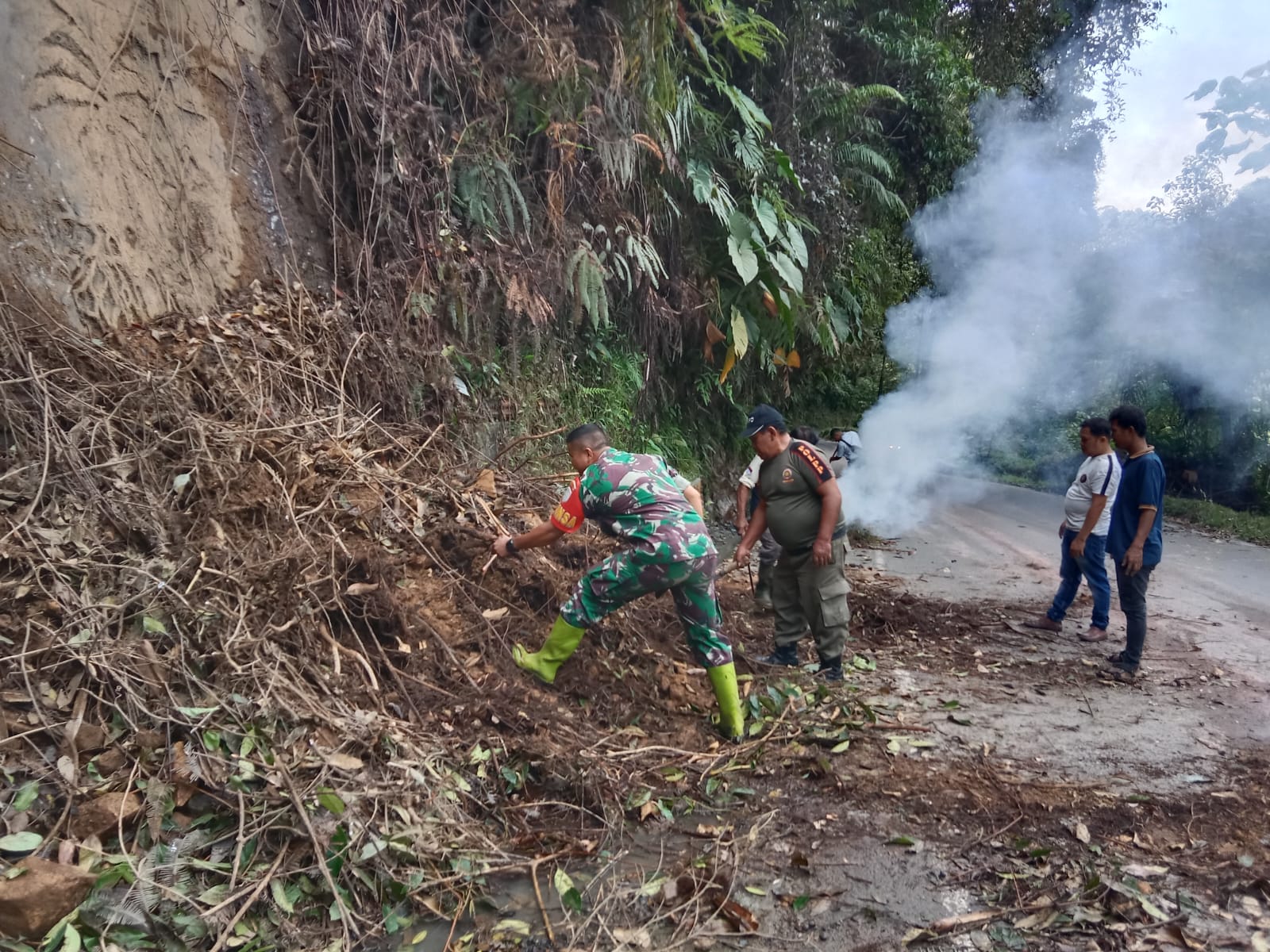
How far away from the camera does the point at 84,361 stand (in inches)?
165

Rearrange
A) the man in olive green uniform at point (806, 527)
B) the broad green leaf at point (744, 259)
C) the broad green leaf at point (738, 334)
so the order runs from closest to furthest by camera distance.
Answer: the man in olive green uniform at point (806, 527) → the broad green leaf at point (744, 259) → the broad green leaf at point (738, 334)

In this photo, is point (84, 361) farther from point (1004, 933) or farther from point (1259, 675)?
point (1259, 675)

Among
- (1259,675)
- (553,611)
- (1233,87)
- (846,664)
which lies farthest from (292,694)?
(1233,87)

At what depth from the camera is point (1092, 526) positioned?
19.3 feet

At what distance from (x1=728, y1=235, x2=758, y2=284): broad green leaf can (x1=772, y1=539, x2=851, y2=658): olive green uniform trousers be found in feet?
14.4

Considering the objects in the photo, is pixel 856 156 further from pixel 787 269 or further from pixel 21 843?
pixel 21 843

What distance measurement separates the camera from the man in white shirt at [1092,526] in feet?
19.3

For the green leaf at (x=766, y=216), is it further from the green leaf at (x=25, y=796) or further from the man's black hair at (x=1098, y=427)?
the green leaf at (x=25, y=796)

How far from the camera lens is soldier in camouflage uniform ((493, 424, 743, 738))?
4.00 meters

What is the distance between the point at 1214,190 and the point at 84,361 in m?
→ 16.7

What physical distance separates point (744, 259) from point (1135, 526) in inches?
197

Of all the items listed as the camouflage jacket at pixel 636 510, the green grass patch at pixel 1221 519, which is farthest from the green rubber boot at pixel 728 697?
the green grass patch at pixel 1221 519

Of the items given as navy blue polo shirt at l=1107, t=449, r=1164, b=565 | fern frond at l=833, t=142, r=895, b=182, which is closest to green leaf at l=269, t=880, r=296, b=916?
navy blue polo shirt at l=1107, t=449, r=1164, b=565

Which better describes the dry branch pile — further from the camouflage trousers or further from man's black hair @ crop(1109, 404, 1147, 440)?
man's black hair @ crop(1109, 404, 1147, 440)
